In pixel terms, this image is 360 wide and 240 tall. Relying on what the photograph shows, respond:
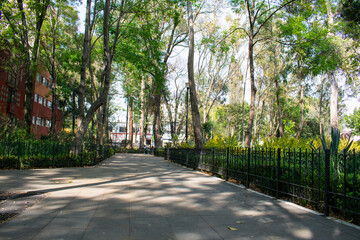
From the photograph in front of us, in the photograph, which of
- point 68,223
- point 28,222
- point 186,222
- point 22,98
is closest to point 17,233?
point 28,222

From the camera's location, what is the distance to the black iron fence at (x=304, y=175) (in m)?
5.49

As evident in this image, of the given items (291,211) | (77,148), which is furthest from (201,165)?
(291,211)

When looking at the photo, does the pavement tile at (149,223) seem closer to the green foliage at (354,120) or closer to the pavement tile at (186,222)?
the pavement tile at (186,222)

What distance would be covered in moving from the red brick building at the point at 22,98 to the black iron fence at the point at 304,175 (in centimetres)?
1669

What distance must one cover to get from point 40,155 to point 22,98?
1977 cm

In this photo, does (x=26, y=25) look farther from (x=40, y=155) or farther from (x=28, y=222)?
(x=28, y=222)

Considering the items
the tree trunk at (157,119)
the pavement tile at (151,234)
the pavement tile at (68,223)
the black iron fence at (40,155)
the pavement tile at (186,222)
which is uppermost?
the tree trunk at (157,119)

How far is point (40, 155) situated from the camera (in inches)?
539

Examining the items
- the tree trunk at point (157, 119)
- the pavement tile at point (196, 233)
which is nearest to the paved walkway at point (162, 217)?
the pavement tile at point (196, 233)

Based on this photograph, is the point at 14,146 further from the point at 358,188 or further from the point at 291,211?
the point at 358,188

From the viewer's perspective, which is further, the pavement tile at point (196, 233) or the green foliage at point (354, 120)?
the green foliage at point (354, 120)

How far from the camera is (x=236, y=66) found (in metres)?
36.7

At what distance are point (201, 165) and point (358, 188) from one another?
9.12 metres

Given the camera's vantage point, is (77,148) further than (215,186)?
Yes
